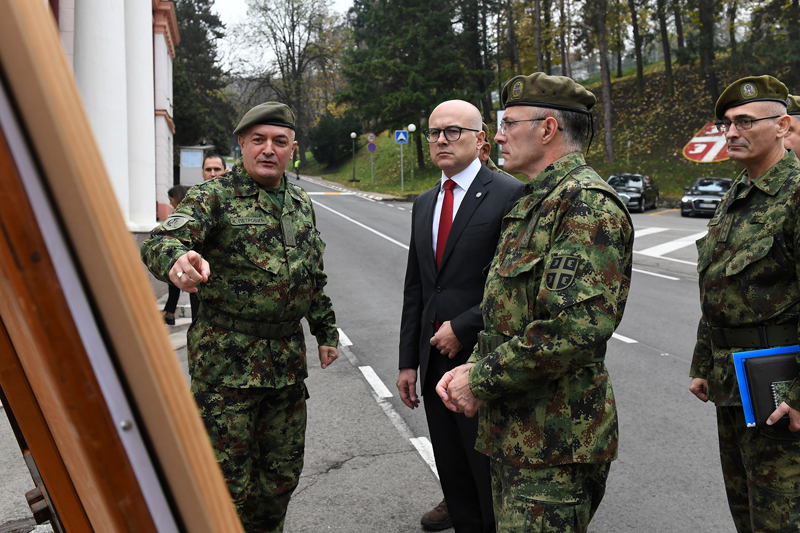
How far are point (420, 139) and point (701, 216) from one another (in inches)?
816

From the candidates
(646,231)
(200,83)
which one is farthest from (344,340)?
(200,83)

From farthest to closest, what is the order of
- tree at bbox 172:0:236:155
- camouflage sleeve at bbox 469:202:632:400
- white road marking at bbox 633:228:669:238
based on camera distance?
tree at bbox 172:0:236:155 → white road marking at bbox 633:228:669:238 → camouflage sleeve at bbox 469:202:632:400

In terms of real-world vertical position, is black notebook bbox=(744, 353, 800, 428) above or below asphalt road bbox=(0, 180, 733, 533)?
above

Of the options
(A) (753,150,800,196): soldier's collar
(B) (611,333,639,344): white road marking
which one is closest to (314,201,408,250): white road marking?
(B) (611,333,639,344): white road marking

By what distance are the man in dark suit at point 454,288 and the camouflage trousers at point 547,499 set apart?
2.83ft

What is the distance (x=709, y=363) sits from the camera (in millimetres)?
2859

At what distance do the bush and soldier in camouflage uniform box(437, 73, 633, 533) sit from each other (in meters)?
51.6

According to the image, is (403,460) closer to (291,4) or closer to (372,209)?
(372,209)

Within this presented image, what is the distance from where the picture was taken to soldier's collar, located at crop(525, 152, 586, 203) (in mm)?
2254

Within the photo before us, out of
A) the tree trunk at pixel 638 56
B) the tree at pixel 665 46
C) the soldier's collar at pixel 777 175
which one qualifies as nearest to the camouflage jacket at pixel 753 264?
the soldier's collar at pixel 777 175

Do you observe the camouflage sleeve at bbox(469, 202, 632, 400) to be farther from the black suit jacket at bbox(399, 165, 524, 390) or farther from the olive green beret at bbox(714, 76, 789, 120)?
the olive green beret at bbox(714, 76, 789, 120)

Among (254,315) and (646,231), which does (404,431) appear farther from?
(646,231)

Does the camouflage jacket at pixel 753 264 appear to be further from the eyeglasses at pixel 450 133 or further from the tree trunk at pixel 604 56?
the tree trunk at pixel 604 56

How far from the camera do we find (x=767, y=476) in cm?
245
